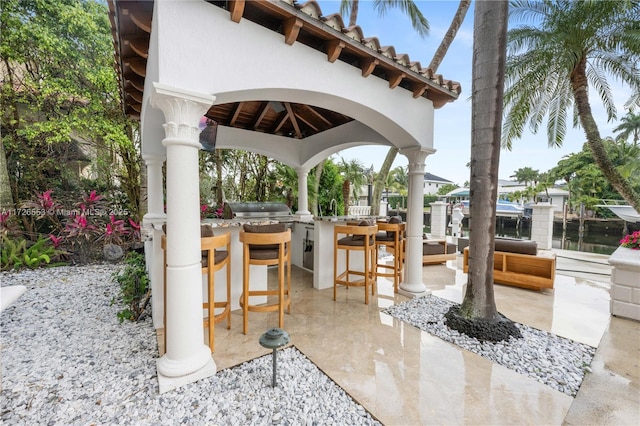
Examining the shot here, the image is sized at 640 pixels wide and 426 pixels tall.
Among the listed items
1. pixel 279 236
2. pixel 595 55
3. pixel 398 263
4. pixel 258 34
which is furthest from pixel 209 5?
pixel 595 55

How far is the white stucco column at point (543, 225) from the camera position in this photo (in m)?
7.80

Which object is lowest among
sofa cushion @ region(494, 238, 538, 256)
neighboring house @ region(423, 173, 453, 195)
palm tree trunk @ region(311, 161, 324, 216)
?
sofa cushion @ region(494, 238, 538, 256)

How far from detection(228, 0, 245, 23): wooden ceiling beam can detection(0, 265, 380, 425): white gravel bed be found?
302cm

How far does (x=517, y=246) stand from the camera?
15.4 feet

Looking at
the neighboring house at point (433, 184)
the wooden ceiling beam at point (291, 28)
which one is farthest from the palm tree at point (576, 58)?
the neighboring house at point (433, 184)

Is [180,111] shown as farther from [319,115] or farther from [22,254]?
[22,254]

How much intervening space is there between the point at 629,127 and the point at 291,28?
108ft

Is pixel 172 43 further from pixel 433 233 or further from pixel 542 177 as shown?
pixel 542 177

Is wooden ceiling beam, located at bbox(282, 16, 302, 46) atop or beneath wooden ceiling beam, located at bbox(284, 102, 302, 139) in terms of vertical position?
beneath

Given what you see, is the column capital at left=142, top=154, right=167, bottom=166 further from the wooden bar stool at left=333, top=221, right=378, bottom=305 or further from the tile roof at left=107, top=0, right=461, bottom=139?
the wooden bar stool at left=333, top=221, right=378, bottom=305

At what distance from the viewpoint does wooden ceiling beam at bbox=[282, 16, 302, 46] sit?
2.37 metres

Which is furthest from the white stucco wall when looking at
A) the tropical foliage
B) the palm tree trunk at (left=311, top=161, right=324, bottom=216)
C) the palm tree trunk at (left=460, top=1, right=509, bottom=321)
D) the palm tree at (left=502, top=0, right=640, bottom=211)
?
the palm tree at (left=502, top=0, right=640, bottom=211)

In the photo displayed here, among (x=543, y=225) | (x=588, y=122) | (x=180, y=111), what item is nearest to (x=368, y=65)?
(x=180, y=111)

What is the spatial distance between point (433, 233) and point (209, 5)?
30.4 feet
